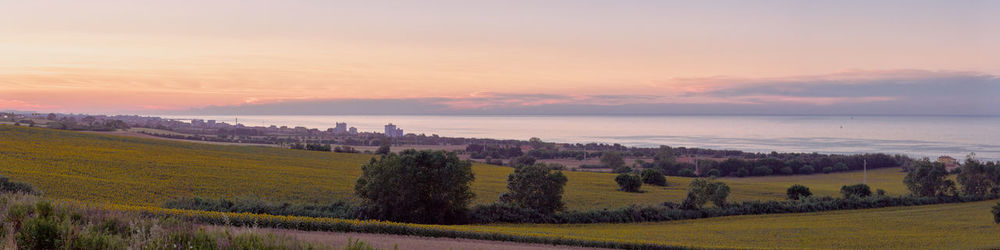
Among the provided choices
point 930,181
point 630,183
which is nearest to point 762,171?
point 930,181

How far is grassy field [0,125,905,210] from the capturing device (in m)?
29.9

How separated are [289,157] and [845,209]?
4250 centimetres

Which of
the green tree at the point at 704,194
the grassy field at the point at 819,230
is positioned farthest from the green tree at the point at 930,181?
the green tree at the point at 704,194

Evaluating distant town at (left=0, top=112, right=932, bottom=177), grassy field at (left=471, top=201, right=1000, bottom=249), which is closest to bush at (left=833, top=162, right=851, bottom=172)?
distant town at (left=0, top=112, right=932, bottom=177)

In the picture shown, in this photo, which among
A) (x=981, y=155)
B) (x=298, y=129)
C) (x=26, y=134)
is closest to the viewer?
(x=26, y=134)

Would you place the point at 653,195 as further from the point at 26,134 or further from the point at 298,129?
the point at 298,129

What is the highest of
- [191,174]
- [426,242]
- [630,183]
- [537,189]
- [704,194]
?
[537,189]

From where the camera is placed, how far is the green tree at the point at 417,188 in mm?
25000

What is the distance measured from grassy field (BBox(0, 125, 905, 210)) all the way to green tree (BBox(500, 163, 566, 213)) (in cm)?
460

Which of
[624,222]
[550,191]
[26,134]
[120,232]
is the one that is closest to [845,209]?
[624,222]

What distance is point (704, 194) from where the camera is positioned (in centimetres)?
3350

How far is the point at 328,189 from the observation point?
35.9 m

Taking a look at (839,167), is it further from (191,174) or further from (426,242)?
(426,242)

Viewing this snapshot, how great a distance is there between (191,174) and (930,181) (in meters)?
47.9
